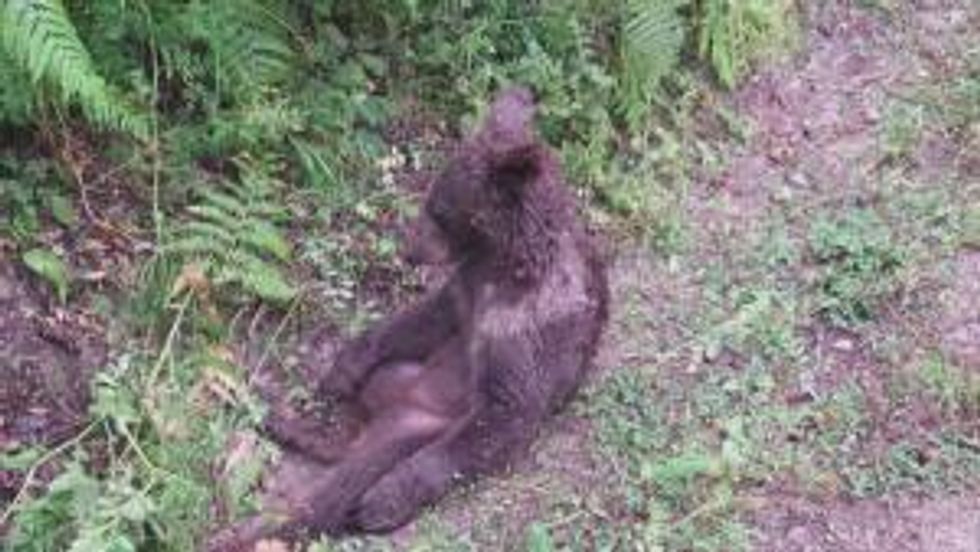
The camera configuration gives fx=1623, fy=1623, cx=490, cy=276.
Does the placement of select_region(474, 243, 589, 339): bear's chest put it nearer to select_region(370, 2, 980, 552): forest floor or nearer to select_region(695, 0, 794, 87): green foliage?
select_region(370, 2, 980, 552): forest floor

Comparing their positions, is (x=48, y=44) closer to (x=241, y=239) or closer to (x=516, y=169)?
(x=241, y=239)

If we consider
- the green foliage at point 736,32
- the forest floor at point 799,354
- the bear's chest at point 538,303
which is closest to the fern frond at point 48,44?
the bear's chest at point 538,303

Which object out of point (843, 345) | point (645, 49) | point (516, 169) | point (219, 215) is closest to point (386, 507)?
point (516, 169)

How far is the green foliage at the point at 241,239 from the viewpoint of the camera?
5.77m

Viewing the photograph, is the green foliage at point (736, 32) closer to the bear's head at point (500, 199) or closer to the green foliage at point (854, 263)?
the green foliage at point (854, 263)

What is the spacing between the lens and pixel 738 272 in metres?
6.18

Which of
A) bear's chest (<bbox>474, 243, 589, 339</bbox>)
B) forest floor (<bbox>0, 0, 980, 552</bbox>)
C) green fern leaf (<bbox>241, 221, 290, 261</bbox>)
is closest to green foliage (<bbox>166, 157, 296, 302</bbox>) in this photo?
green fern leaf (<bbox>241, 221, 290, 261</bbox>)

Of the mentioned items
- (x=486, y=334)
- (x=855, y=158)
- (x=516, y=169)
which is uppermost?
(x=516, y=169)

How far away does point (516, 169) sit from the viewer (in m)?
4.99

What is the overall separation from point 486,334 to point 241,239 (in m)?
1.15

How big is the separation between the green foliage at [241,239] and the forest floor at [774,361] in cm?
31

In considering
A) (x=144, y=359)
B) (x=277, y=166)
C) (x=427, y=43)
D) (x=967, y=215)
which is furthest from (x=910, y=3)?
(x=144, y=359)

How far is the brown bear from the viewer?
5027mm

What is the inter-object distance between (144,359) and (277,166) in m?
1.04
